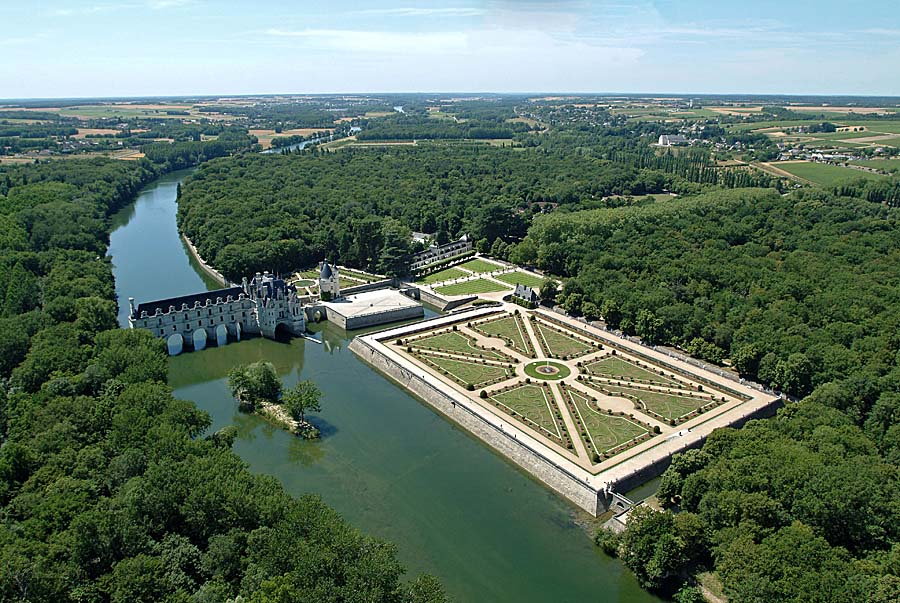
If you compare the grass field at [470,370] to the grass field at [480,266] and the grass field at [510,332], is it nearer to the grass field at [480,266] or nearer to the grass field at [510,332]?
the grass field at [510,332]

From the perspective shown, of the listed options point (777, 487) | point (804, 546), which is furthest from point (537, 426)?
point (804, 546)

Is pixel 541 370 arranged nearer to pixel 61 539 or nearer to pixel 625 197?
pixel 61 539

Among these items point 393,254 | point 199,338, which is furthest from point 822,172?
point 199,338

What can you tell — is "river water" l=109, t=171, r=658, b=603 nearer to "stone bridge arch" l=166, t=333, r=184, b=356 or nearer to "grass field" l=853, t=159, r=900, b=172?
"stone bridge arch" l=166, t=333, r=184, b=356

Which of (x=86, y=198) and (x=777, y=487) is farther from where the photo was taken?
(x=86, y=198)

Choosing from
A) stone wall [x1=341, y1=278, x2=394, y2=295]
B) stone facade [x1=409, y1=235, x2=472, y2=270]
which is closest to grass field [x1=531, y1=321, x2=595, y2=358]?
stone wall [x1=341, y1=278, x2=394, y2=295]

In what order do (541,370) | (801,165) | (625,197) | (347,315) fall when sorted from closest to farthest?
1. (541,370)
2. (347,315)
3. (625,197)
4. (801,165)

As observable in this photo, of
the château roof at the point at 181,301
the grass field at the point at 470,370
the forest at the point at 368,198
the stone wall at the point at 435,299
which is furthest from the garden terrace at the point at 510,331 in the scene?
the château roof at the point at 181,301
